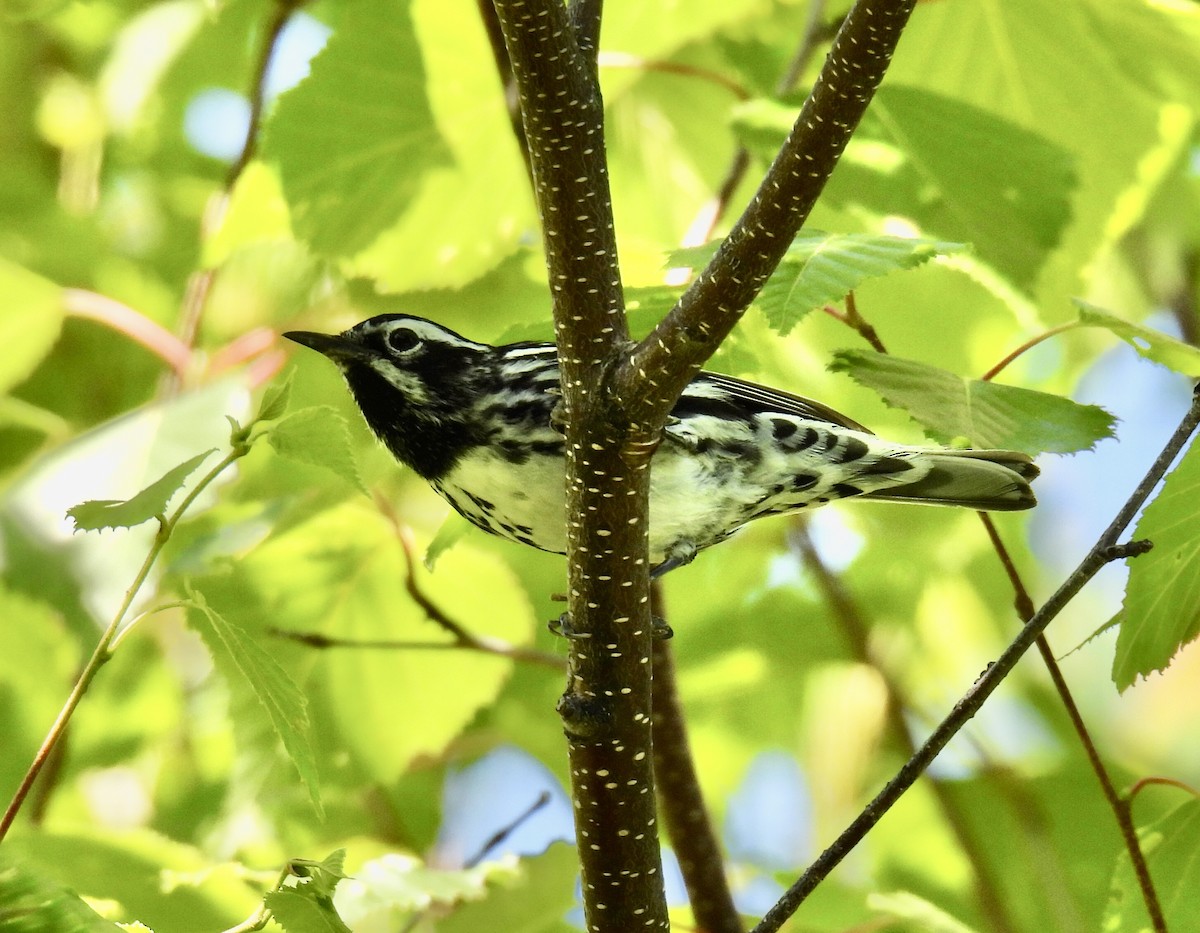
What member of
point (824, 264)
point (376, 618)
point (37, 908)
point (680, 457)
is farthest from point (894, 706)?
point (37, 908)

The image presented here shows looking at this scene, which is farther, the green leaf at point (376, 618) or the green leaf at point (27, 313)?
the green leaf at point (27, 313)

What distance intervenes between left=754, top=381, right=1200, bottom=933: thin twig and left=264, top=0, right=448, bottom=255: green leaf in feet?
4.81

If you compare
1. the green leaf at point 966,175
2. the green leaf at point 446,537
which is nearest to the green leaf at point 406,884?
the green leaf at point 446,537

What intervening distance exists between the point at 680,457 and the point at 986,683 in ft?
2.80

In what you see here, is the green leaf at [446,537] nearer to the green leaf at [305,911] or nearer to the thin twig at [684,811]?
the thin twig at [684,811]

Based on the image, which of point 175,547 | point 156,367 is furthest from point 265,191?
point 156,367

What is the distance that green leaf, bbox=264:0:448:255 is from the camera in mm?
2377

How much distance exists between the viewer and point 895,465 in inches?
94.1

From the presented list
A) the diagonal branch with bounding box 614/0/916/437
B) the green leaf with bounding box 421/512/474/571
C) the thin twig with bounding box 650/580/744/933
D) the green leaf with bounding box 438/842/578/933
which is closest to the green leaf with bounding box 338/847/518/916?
the green leaf with bounding box 438/842/578/933

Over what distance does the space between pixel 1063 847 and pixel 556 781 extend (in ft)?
3.81

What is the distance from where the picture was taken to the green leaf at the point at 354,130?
2.38 metres

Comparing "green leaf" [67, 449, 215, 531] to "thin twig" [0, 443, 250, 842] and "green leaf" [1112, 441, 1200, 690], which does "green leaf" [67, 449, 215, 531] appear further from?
"green leaf" [1112, 441, 1200, 690]

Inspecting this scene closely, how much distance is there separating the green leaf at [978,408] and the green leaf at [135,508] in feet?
2.37

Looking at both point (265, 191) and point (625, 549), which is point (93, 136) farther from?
point (625, 549)
